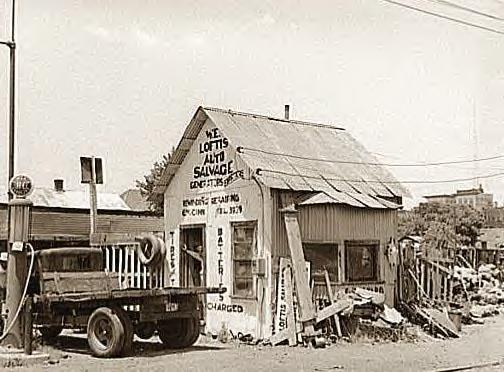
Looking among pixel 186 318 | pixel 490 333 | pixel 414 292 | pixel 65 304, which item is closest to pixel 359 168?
pixel 414 292

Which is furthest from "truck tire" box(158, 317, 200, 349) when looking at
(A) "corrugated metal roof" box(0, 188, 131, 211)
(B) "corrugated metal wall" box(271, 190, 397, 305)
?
(A) "corrugated metal roof" box(0, 188, 131, 211)

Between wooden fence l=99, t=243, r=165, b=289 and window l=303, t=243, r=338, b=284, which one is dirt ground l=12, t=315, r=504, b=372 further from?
wooden fence l=99, t=243, r=165, b=289

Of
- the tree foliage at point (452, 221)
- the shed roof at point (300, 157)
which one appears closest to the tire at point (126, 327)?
the shed roof at point (300, 157)

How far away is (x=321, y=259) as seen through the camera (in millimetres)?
20422

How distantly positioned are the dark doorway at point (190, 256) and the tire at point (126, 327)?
5.53 m

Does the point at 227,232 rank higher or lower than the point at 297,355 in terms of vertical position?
higher

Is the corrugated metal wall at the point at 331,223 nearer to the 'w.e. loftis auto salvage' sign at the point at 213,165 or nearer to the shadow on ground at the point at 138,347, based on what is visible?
the 'w.e. loftis auto salvage' sign at the point at 213,165

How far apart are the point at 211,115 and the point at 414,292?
6506mm

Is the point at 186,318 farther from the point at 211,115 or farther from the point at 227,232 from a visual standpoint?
the point at 211,115

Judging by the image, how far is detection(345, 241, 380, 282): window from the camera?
68.5 feet

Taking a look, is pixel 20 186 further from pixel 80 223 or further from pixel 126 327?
pixel 80 223

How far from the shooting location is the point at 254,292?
66.1ft

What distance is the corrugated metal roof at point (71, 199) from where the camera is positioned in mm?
47188

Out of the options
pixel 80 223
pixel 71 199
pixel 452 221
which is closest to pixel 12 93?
pixel 80 223
